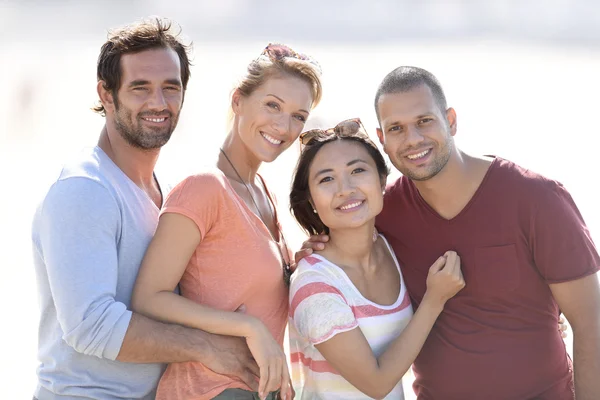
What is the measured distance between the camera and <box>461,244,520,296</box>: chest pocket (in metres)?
3.89

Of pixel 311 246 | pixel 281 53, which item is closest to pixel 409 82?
pixel 281 53

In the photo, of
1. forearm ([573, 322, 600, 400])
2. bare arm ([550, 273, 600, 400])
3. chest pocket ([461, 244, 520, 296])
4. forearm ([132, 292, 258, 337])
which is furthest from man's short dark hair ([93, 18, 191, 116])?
forearm ([573, 322, 600, 400])

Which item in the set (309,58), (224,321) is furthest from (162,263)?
(309,58)

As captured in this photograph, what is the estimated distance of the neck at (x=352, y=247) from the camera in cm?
388

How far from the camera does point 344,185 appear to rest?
12.6 feet

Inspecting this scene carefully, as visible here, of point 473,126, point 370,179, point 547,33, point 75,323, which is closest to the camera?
point 75,323

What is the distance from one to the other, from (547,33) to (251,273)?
76.7 ft

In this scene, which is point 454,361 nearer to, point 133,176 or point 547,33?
point 133,176

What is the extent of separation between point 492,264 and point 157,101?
5.98ft

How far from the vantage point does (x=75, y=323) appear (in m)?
3.37

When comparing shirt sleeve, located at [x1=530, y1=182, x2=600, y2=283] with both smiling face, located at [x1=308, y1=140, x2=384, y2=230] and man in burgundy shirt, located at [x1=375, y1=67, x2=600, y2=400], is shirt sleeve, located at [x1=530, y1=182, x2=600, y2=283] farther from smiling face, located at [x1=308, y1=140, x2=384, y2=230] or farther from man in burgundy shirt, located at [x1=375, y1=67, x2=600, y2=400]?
smiling face, located at [x1=308, y1=140, x2=384, y2=230]

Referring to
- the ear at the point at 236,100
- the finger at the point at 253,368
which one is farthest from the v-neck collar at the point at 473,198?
the finger at the point at 253,368

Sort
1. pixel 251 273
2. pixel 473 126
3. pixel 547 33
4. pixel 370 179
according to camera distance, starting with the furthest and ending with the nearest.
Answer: pixel 547 33
pixel 473 126
pixel 370 179
pixel 251 273

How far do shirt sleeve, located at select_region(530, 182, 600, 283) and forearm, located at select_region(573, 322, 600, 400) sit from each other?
11.4 inches
